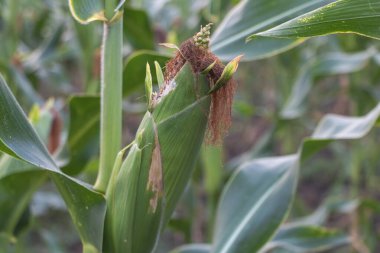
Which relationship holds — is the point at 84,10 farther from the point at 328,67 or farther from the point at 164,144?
the point at 328,67

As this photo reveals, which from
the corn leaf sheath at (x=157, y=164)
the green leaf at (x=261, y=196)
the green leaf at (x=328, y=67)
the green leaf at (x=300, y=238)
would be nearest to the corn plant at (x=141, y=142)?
the corn leaf sheath at (x=157, y=164)

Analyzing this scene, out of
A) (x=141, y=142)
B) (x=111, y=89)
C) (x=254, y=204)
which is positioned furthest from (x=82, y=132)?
(x=141, y=142)

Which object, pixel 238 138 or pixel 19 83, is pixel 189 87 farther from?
pixel 238 138

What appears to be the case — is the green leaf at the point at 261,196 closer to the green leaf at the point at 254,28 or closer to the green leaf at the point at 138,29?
the green leaf at the point at 254,28

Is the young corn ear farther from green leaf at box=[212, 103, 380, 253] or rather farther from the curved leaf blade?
green leaf at box=[212, 103, 380, 253]

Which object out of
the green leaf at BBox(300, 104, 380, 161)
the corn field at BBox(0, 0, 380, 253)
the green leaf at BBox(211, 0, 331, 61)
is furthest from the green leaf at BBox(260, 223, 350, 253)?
the green leaf at BBox(211, 0, 331, 61)

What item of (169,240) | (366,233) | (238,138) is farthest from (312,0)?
(238,138)

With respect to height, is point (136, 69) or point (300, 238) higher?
point (136, 69)
